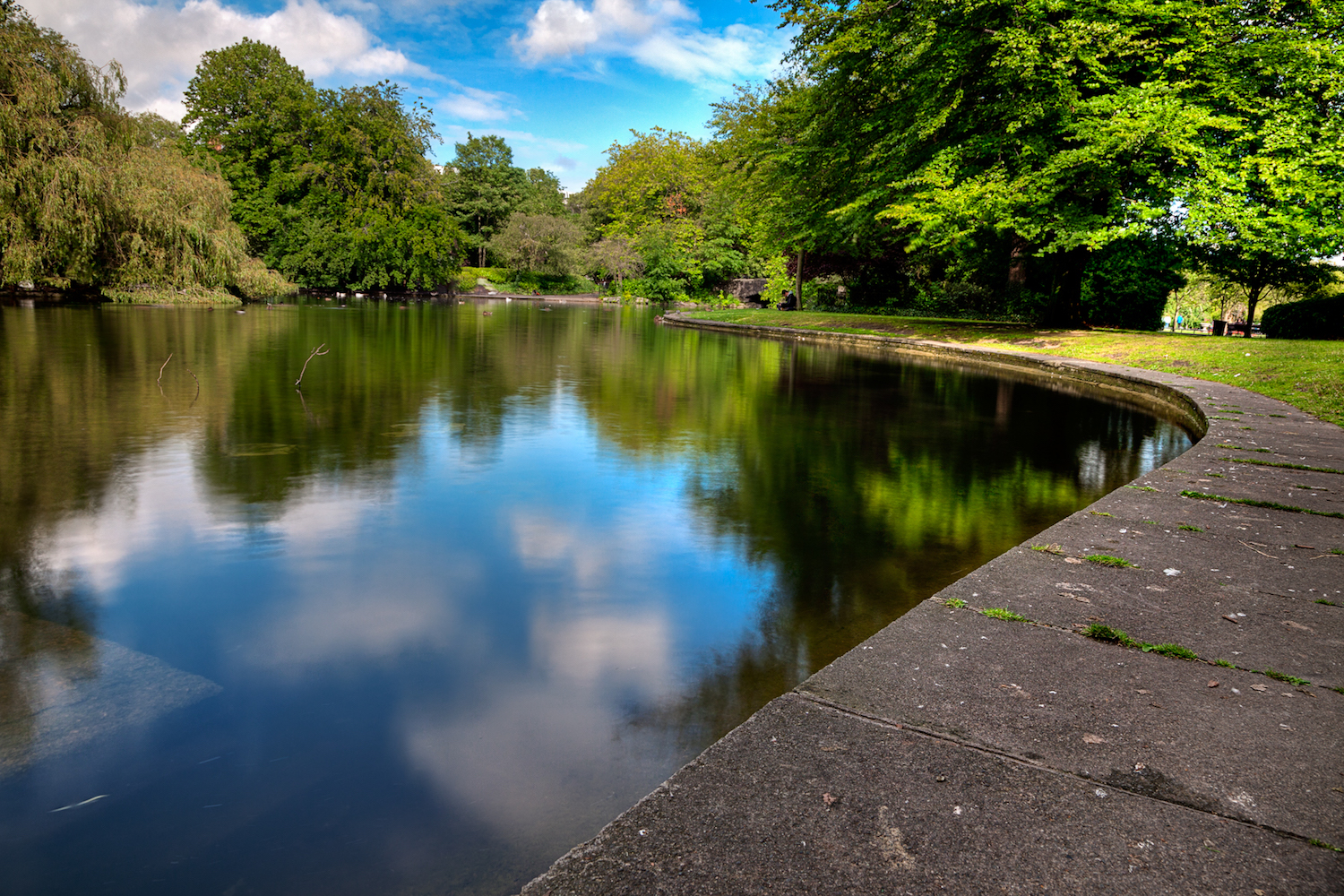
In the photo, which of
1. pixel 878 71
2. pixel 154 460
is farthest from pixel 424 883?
pixel 878 71

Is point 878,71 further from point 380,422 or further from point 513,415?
point 380,422

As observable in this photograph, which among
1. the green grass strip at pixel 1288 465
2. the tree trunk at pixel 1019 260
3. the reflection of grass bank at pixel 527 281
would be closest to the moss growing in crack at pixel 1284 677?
the green grass strip at pixel 1288 465

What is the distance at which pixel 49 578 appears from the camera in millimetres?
4086

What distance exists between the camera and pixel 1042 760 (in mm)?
1993

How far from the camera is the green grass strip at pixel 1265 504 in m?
4.44

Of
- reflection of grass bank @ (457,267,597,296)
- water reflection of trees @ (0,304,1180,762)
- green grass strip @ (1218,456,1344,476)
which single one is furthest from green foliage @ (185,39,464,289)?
green grass strip @ (1218,456,1344,476)

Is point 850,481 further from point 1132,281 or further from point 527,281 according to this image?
point 527,281

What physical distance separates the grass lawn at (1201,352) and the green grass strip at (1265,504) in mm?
4955

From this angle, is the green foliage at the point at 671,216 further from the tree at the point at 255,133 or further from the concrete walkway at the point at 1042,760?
the concrete walkway at the point at 1042,760

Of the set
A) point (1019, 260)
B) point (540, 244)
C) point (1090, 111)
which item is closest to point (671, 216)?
point (540, 244)

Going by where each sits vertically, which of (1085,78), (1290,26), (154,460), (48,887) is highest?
(1290,26)

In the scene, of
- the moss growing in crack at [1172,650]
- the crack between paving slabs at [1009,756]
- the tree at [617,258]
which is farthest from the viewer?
the tree at [617,258]

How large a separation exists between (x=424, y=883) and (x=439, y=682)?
43.7 inches

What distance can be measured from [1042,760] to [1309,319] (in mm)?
24418
